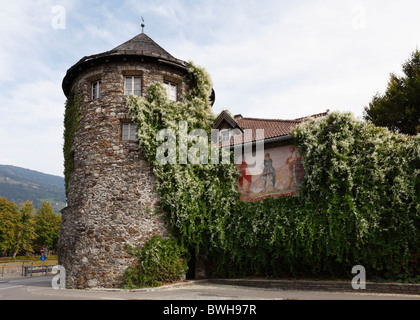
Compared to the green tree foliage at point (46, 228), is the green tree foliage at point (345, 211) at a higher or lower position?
higher

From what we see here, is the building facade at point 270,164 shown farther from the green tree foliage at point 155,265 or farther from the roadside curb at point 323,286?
the green tree foliage at point 155,265

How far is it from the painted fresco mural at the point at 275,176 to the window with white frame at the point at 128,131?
18.4 feet

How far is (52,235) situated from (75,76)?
51793 mm

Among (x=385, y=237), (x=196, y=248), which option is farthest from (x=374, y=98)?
(x=196, y=248)

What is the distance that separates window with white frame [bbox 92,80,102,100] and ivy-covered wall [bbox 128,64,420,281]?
2.09m

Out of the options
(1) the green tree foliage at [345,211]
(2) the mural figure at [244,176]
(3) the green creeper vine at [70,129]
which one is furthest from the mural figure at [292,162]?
(3) the green creeper vine at [70,129]

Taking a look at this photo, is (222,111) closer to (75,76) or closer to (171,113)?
(171,113)

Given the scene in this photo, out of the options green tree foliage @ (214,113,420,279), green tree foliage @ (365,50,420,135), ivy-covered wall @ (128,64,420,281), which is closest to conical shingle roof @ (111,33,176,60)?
ivy-covered wall @ (128,64,420,281)

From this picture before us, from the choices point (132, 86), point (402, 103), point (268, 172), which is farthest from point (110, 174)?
point (402, 103)

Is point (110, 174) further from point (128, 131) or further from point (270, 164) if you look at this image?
point (270, 164)

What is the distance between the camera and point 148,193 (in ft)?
52.7

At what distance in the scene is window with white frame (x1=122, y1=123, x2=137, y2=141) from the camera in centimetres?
1686

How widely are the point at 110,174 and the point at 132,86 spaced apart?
455 cm

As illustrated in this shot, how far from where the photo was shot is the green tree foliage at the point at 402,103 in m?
23.3
